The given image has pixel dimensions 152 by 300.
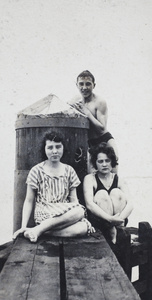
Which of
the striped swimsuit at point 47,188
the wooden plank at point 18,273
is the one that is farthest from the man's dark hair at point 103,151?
the wooden plank at point 18,273

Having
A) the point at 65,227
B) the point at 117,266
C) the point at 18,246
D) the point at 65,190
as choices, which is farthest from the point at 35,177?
the point at 117,266

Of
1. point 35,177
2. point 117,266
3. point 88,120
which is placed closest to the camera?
point 117,266

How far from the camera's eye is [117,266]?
289cm

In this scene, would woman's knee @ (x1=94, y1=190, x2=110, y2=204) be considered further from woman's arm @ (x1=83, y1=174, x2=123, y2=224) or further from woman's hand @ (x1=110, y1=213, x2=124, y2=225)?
woman's hand @ (x1=110, y1=213, x2=124, y2=225)

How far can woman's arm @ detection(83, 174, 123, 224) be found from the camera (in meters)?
4.36

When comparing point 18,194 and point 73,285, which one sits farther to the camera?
point 18,194

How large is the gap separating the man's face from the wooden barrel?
556 mm

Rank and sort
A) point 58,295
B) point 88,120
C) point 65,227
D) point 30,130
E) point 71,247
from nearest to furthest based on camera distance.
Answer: point 58,295 → point 71,247 → point 65,227 → point 30,130 → point 88,120

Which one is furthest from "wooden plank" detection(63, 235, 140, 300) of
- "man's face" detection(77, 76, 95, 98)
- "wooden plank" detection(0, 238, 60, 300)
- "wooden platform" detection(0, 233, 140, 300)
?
"man's face" detection(77, 76, 95, 98)

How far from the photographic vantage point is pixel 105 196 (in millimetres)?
4551

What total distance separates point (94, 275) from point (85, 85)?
3.25 m

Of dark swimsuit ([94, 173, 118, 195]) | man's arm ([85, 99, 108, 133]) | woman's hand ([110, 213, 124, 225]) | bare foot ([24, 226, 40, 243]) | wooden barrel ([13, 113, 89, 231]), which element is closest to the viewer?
bare foot ([24, 226, 40, 243])

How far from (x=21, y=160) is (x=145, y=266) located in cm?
209

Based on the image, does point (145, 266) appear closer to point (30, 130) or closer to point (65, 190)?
point (65, 190)
